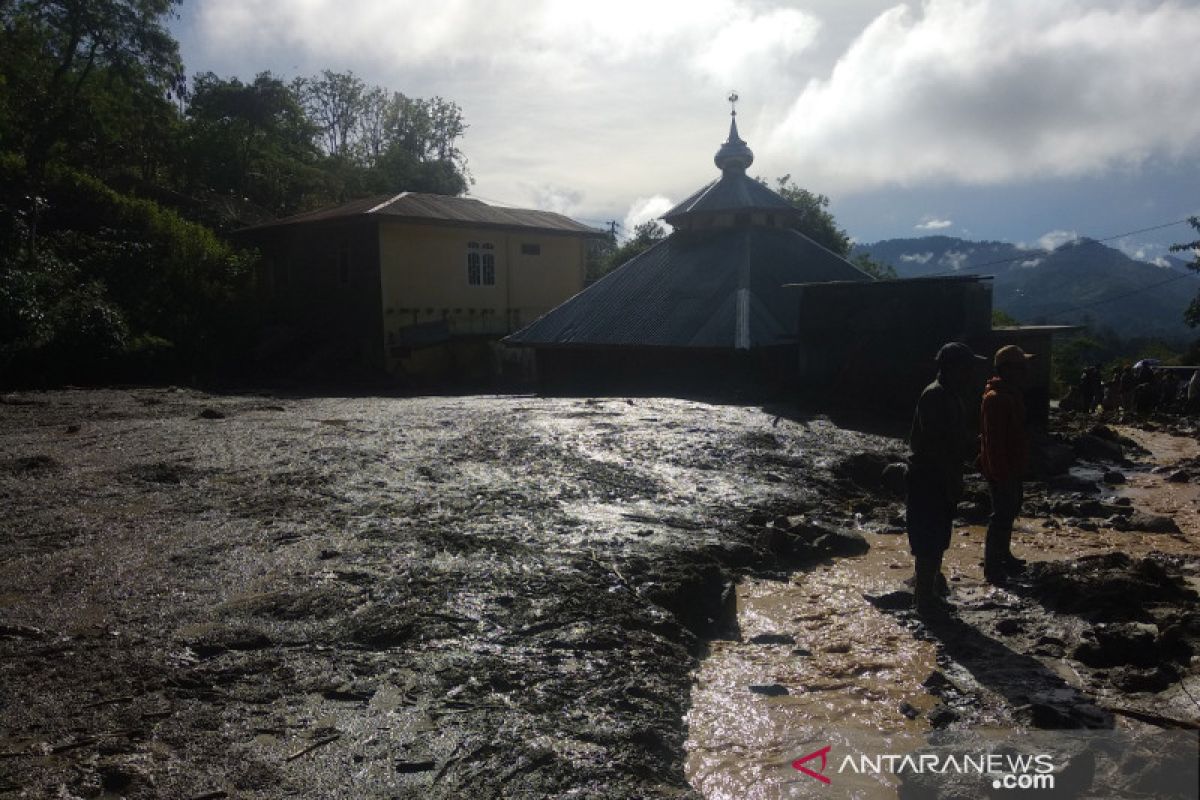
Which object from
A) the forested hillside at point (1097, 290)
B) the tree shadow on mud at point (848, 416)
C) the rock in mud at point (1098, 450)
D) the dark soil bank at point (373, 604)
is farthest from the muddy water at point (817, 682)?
the forested hillside at point (1097, 290)

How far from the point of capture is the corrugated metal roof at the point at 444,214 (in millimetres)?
26781

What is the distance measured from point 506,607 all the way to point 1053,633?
344 cm

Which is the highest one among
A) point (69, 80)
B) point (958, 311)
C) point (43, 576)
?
point (69, 80)

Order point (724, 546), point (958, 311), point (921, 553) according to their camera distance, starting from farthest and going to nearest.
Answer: point (958, 311)
point (724, 546)
point (921, 553)

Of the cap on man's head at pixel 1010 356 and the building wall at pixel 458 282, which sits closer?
the cap on man's head at pixel 1010 356

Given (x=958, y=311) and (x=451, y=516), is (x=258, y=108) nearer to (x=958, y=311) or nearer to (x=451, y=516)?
(x=958, y=311)

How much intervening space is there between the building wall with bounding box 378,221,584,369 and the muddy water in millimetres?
21167

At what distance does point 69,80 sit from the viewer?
31141mm

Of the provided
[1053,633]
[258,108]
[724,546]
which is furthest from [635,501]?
[258,108]

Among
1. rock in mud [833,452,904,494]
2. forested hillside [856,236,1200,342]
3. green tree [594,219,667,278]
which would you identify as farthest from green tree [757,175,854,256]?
forested hillside [856,236,1200,342]

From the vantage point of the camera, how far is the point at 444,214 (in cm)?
2792

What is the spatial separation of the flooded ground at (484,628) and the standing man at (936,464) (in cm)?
47

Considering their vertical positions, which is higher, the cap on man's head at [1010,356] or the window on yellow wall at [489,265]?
the window on yellow wall at [489,265]

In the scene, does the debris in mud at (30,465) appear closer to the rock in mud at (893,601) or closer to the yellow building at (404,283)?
the rock in mud at (893,601)
